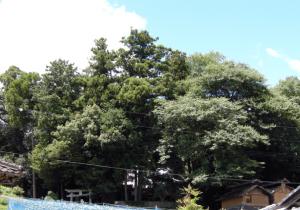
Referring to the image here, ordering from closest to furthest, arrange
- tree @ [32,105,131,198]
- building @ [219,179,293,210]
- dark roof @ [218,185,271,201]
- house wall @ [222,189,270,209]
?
dark roof @ [218,185,271,201], building @ [219,179,293,210], house wall @ [222,189,270,209], tree @ [32,105,131,198]

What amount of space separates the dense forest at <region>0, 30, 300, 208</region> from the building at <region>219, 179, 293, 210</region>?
1017mm

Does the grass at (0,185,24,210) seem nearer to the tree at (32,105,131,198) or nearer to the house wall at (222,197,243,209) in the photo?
the tree at (32,105,131,198)

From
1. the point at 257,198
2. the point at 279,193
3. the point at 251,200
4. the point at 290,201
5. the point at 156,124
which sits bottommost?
the point at 251,200

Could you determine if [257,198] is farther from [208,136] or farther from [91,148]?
[91,148]

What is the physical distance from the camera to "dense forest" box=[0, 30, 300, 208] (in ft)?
127

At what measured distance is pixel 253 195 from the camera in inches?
1523

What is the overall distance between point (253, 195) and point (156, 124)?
1087 centimetres

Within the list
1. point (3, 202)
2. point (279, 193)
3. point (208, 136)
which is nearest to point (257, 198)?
point (279, 193)

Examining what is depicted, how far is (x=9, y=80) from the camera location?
52750 mm

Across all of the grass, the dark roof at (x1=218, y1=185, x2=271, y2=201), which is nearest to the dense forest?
the dark roof at (x1=218, y1=185, x2=271, y2=201)

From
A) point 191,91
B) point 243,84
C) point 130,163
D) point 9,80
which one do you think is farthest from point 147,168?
point 9,80

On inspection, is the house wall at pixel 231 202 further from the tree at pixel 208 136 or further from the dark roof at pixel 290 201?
the dark roof at pixel 290 201

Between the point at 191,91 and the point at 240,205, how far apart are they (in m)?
10.8

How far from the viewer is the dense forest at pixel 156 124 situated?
38.7 metres
